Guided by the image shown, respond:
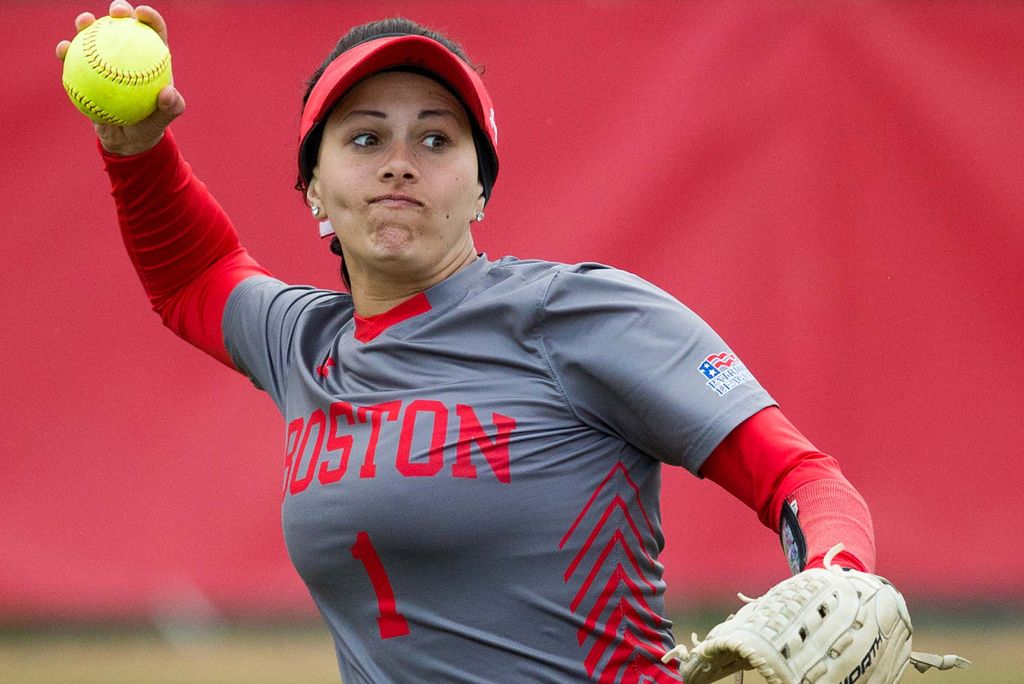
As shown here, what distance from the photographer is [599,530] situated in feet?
5.79

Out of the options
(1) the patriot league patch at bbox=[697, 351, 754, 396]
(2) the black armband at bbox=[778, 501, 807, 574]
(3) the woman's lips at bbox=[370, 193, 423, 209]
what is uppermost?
(3) the woman's lips at bbox=[370, 193, 423, 209]

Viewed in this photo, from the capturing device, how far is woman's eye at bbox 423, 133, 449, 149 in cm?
196

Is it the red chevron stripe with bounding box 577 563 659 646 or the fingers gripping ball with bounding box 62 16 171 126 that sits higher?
the fingers gripping ball with bounding box 62 16 171 126

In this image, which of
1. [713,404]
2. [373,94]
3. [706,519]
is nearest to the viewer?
[713,404]

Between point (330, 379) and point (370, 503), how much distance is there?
0.29 meters

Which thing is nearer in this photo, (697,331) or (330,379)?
(697,331)

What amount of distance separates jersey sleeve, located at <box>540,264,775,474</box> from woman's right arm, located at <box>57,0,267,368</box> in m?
0.81

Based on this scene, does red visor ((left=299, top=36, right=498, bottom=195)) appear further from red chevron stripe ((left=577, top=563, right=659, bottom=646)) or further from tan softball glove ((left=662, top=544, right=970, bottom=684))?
tan softball glove ((left=662, top=544, right=970, bottom=684))

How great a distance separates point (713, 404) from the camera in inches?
65.4

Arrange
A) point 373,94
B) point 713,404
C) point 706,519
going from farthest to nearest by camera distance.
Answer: point 706,519
point 373,94
point 713,404

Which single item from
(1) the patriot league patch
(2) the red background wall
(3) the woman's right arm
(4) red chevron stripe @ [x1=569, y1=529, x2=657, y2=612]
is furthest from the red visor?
(2) the red background wall

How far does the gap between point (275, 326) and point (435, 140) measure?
462 mm

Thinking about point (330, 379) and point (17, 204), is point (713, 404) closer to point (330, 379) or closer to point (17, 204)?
point (330, 379)

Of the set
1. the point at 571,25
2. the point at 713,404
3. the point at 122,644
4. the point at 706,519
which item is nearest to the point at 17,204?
the point at 122,644
